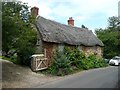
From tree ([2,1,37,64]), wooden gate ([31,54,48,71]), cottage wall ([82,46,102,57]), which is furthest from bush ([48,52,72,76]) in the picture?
cottage wall ([82,46,102,57])

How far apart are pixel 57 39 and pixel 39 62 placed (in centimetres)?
549

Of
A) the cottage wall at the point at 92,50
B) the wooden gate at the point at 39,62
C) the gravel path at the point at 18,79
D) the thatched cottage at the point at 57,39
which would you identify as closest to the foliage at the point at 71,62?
the wooden gate at the point at 39,62

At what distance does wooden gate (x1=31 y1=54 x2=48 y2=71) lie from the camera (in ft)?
87.4

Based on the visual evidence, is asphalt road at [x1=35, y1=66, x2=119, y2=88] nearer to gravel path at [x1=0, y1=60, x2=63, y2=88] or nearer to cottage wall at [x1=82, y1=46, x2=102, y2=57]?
gravel path at [x1=0, y1=60, x2=63, y2=88]

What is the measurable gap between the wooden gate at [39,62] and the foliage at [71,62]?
0.70 metres

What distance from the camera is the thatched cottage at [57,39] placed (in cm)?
3039

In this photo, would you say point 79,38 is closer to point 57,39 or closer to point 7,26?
point 57,39

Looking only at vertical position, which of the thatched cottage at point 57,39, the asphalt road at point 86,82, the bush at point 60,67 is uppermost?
the thatched cottage at point 57,39

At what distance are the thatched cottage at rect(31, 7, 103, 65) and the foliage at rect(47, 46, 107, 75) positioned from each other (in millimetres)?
935

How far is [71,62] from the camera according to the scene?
31375 millimetres

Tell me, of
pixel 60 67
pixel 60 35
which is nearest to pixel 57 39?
pixel 60 35

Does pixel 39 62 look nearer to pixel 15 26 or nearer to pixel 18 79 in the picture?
pixel 18 79

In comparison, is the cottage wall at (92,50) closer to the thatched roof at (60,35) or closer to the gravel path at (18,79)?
the thatched roof at (60,35)

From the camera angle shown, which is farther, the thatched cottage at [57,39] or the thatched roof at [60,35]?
the thatched roof at [60,35]
